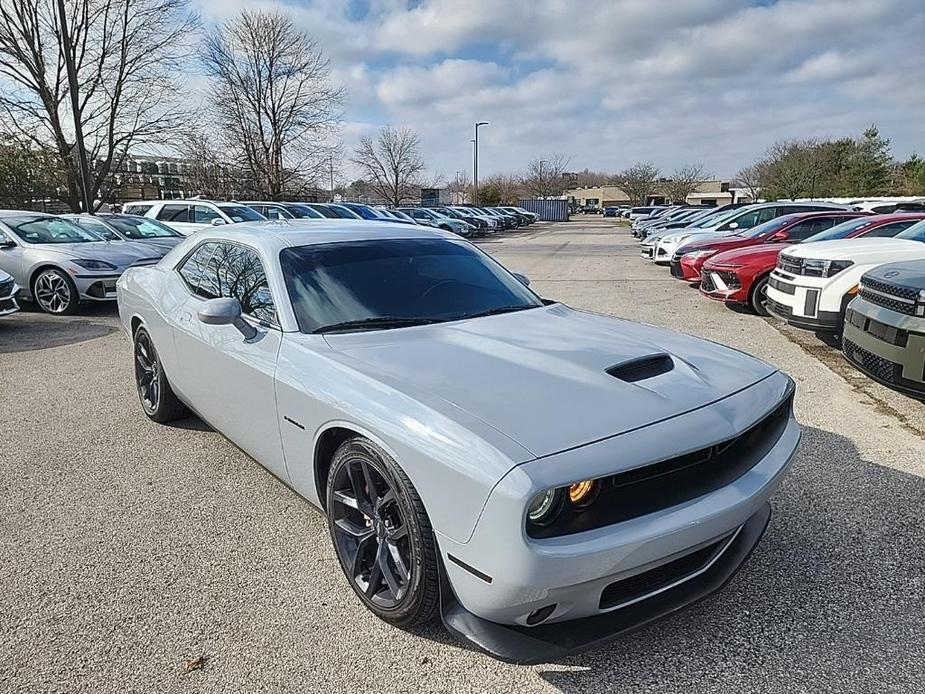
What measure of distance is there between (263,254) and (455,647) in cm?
216

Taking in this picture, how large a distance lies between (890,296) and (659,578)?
11.3 feet

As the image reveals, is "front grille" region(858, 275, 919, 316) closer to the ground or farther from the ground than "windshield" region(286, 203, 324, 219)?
closer to the ground

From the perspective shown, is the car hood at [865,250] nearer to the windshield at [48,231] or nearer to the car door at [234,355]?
the car door at [234,355]

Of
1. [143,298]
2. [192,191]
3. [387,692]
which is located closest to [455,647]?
[387,692]

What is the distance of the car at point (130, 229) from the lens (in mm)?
10627

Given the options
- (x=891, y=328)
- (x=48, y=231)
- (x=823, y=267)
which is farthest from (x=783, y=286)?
(x=48, y=231)

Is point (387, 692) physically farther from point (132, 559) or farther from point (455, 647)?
point (132, 559)

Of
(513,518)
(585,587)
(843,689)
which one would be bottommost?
(843,689)

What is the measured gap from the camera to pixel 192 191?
35.8 meters

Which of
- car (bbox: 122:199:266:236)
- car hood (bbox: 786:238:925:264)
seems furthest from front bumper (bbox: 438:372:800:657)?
car (bbox: 122:199:266:236)

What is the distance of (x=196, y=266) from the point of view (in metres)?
4.04

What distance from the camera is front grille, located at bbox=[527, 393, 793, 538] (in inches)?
76.5

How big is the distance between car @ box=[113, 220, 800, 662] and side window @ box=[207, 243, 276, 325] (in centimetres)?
2

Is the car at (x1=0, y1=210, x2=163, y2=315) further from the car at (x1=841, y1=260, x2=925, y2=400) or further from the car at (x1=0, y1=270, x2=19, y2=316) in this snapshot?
the car at (x1=841, y1=260, x2=925, y2=400)
